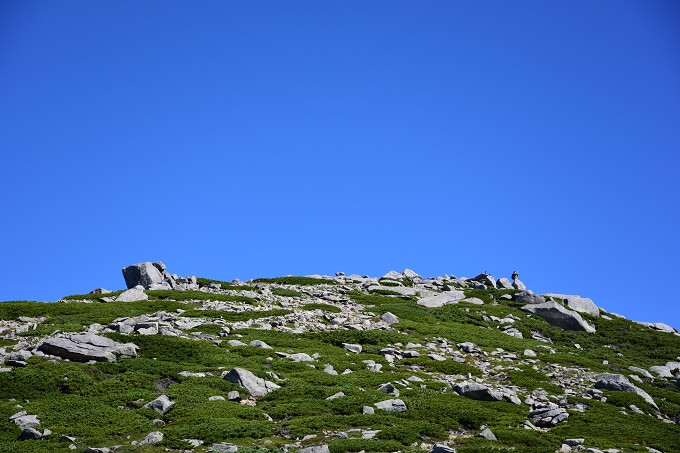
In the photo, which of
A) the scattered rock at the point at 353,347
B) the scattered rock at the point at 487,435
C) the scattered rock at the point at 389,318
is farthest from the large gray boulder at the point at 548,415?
the scattered rock at the point at 389,318

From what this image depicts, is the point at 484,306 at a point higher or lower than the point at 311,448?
higher

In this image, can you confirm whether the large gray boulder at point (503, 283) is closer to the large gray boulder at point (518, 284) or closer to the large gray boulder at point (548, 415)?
the large gray boulder at point (518, 284)

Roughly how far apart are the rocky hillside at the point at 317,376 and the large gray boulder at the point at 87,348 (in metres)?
0.07

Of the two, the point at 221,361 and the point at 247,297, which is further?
the point at 247,297

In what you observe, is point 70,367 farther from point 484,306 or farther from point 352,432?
point 484,306

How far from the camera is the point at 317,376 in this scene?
30.1 metres

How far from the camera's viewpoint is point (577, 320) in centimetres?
5169

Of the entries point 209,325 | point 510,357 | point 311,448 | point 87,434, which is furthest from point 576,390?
point 87,434

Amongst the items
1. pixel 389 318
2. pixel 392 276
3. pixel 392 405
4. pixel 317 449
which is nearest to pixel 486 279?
pixel 392 276

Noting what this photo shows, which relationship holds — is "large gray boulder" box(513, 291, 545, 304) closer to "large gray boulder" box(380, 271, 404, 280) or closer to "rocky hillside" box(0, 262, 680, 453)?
"rocky hillside" box(0, 262, 680, 453)

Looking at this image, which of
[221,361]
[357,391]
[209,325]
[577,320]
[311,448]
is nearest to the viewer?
[311,448]

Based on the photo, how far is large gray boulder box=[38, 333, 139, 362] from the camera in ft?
96.9

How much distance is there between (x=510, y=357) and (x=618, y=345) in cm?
1549

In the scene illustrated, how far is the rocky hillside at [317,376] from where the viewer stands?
22797mm
